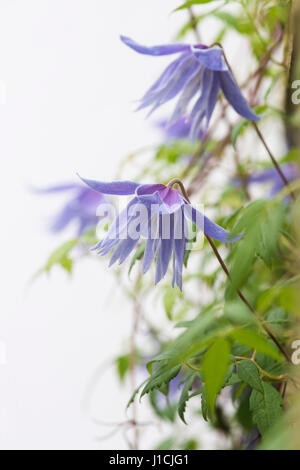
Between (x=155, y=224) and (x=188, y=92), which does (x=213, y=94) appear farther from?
(x=155, y=224)

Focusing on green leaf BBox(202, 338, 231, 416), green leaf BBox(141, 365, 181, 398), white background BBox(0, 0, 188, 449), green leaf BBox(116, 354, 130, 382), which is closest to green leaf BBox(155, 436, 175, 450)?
green leaf BBox(116, 354, 130, 382)

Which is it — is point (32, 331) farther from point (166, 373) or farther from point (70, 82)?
point (166, 373)

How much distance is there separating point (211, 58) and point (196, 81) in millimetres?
40

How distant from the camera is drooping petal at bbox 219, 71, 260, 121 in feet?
1.34

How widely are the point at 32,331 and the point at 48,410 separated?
187mm

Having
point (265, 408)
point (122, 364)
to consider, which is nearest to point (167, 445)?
point (122, 364)

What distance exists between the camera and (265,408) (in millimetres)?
349

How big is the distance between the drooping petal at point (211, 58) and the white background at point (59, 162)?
2.67 feet

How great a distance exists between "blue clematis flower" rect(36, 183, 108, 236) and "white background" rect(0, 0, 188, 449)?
1.68ft

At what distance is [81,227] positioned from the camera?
26.4 inches

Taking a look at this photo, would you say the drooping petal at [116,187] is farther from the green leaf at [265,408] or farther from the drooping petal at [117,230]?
the green leaf at [265,408]

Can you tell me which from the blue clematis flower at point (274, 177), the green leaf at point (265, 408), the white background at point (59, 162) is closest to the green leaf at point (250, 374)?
the green leaf at point (265, 408)

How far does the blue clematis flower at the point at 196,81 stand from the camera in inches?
15.4
